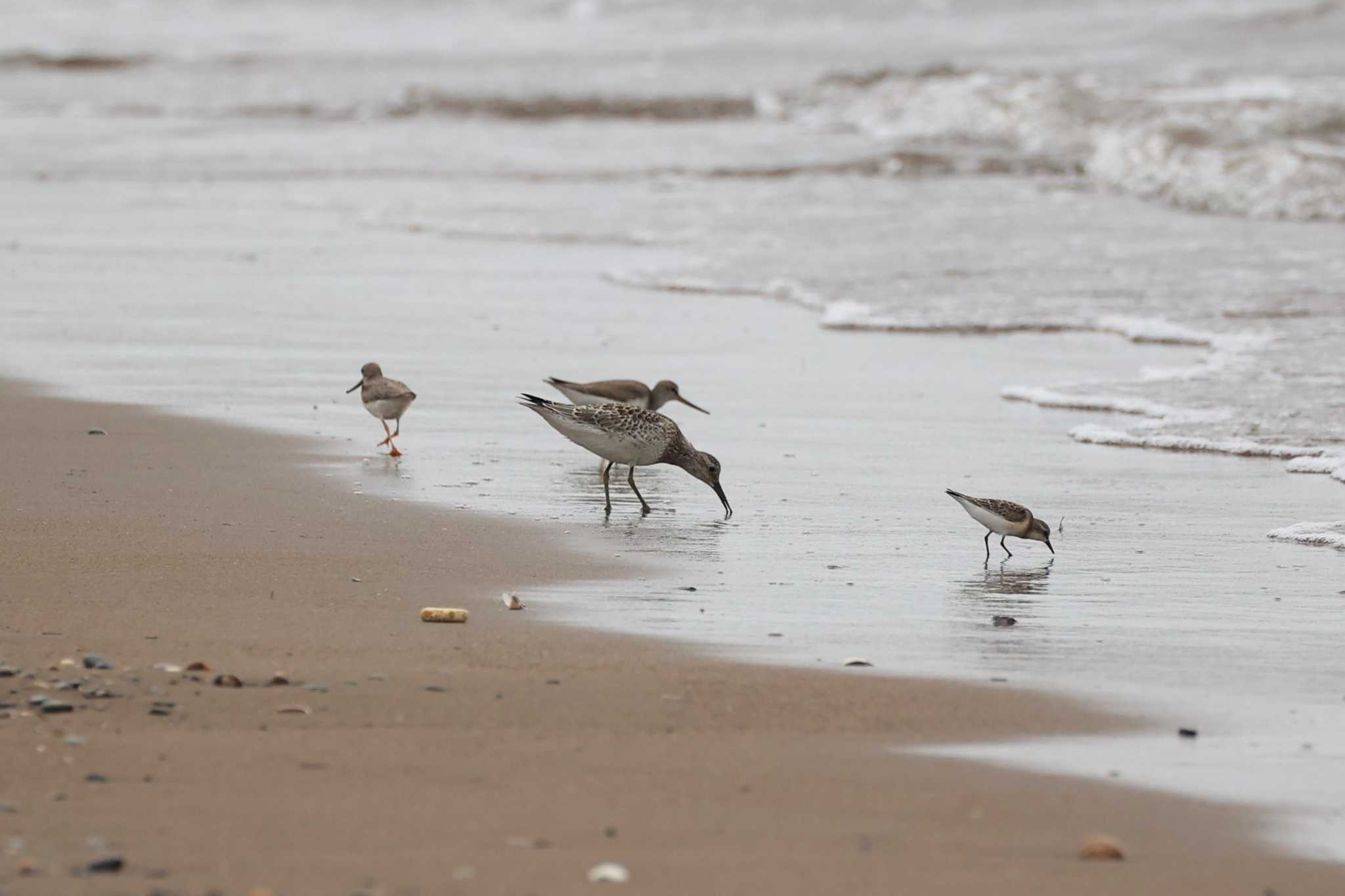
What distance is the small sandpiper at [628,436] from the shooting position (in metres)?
7.84

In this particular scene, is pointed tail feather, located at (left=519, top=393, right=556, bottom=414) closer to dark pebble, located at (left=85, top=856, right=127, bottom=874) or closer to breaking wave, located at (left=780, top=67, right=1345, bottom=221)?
dark pebble, located at (left=85, top=856, right=127, bottom=874)

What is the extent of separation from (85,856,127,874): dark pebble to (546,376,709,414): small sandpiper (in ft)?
18.2

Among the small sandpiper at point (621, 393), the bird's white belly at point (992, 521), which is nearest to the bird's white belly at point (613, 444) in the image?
the small sandpiper at point (621, 393)

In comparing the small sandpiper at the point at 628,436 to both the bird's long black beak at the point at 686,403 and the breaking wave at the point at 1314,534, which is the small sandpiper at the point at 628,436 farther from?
the breaking wave at the point at 1314,534

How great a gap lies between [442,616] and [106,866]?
2.15 metres

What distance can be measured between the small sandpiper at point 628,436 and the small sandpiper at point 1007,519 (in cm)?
131

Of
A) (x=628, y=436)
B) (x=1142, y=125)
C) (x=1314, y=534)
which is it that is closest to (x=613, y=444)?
(x=628, y=436)

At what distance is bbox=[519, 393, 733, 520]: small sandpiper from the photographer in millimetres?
7840

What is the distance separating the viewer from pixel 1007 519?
6.69m

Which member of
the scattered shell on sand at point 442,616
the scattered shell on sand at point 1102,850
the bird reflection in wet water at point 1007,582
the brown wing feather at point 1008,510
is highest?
the brown wing feather at point 1008,510

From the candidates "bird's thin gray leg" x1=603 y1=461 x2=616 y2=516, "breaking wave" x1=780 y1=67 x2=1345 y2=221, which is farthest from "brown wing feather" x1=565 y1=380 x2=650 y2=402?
"breaking wave" x1=780 y1=67 x2=1345 y2=221

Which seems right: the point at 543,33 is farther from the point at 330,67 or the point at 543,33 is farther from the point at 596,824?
the point at 596,824

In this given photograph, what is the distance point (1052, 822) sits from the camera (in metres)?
3.99

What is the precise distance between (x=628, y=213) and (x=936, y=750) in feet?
47.0
